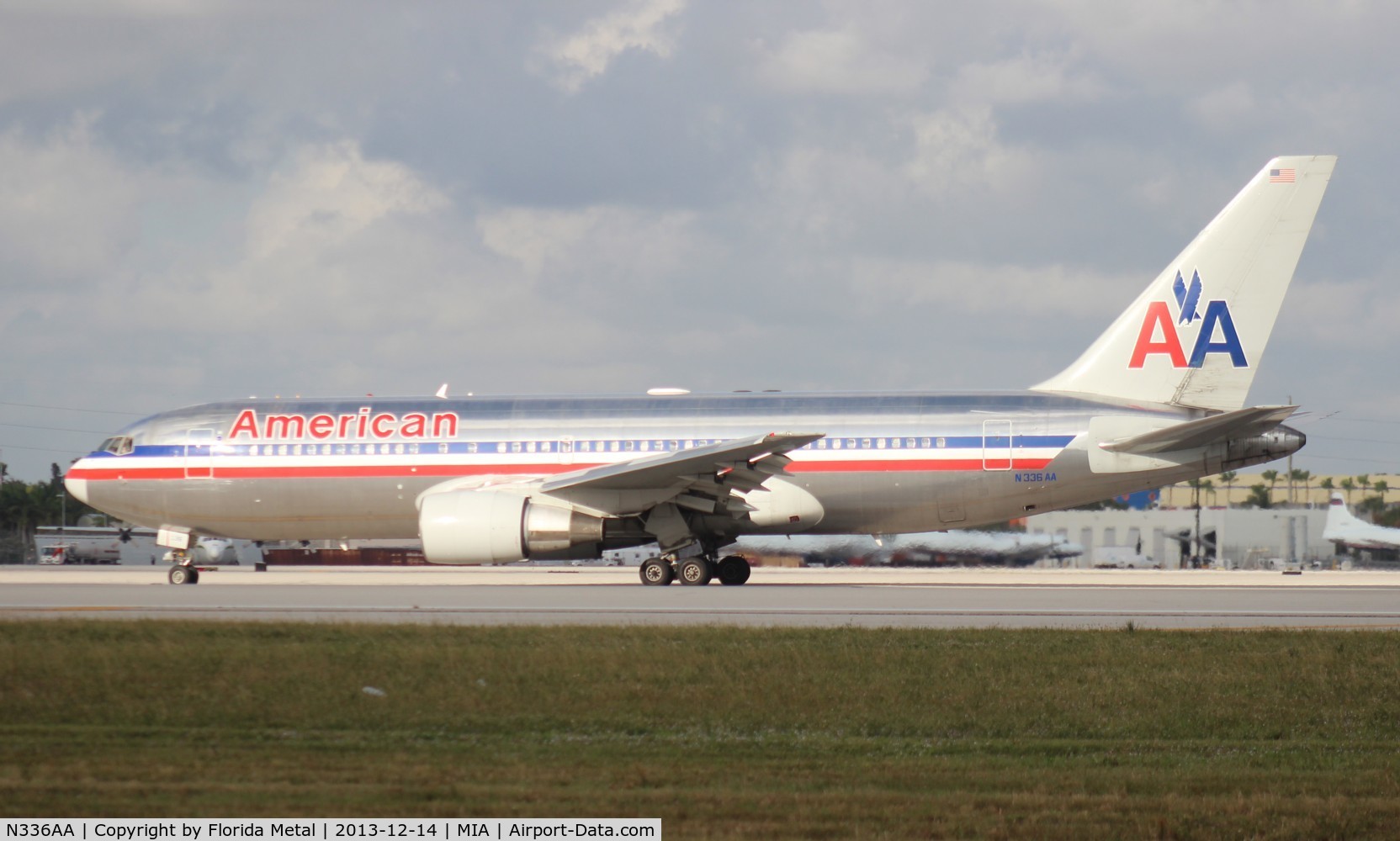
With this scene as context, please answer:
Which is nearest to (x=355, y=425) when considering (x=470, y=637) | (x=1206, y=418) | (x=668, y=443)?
(x=668, y=443)

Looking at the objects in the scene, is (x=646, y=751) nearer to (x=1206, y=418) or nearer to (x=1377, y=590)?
(x=1206, y=418)

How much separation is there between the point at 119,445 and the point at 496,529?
10355mm

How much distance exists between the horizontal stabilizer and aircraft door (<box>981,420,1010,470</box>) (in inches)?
70.7

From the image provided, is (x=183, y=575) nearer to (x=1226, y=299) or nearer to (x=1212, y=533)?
(x=1226, y=299)

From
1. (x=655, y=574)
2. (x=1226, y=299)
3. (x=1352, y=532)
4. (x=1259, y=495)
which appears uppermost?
(x=1226, y=299)

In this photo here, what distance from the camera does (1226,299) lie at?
2580cm

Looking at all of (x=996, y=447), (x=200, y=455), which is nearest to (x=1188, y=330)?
(x=996, y=447)

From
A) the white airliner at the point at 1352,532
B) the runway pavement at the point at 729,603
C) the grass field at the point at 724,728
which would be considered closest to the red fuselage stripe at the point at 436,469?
the runway pavement at the point at 729,603

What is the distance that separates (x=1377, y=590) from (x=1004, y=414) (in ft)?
25.1

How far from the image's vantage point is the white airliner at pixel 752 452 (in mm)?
24031

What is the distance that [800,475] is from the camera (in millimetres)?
25375

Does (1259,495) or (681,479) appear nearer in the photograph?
(681,479)

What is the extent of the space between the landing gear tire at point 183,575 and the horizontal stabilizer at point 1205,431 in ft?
59.9
